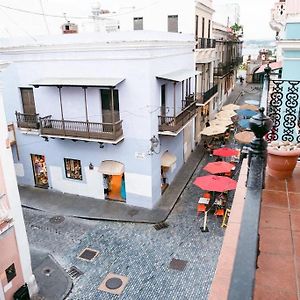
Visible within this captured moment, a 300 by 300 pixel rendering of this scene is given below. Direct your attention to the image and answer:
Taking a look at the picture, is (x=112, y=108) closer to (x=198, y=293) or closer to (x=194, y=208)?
(x=194, y=208)

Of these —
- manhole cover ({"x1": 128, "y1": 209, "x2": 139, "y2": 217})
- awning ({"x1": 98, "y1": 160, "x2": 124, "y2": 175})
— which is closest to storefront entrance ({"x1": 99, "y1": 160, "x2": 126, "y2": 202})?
awning ({"x1": 98, "y1": 160, "x2": 124, "y2": 175})

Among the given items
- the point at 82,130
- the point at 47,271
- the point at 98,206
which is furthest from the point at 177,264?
the point at 82,130

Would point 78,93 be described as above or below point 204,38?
below

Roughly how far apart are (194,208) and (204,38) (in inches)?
610

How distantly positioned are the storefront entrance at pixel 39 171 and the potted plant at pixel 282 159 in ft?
53.8

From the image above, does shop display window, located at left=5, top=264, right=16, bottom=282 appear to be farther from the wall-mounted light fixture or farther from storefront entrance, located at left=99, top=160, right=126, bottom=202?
the wall-mounted light fixture

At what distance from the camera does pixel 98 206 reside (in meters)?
18.1

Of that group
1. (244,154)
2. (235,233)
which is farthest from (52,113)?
(235,233)

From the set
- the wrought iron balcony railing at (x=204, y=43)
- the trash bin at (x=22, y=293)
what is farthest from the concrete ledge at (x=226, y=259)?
the wrought iron balcony railing at (x=204, y=43)

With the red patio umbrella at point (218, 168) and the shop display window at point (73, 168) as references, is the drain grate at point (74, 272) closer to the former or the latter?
the shop display window at point (73, 168)

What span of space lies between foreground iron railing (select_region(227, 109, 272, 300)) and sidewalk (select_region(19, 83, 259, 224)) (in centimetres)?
1304

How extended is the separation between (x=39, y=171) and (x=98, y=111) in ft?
20.9

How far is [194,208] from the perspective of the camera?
17.7m

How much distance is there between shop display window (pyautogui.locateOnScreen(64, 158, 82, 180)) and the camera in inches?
755
